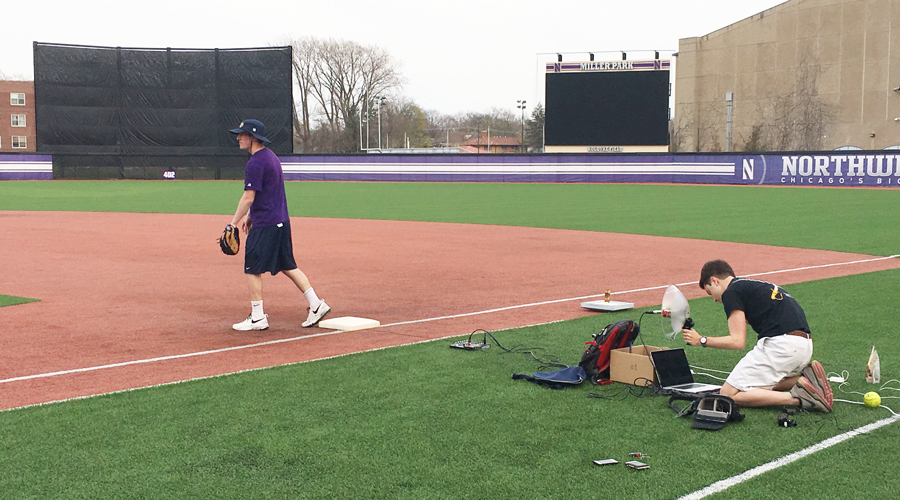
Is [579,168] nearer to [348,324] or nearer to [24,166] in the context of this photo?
[24,166]

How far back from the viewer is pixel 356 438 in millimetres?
5609

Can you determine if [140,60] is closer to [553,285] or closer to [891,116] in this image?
[553,285]

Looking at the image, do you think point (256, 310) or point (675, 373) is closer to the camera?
point (675, 373)

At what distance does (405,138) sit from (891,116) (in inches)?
2432

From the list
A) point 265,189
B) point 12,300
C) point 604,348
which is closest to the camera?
point 604,348

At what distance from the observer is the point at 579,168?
2016 inches

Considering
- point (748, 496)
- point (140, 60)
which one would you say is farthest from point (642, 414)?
point (140, 60)

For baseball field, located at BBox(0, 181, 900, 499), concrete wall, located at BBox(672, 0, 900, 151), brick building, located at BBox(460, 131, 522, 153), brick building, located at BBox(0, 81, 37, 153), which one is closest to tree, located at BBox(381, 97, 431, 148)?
brick building, located at BBox(460, 131, 522, 153)

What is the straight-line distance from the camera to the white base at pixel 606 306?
10281 mm

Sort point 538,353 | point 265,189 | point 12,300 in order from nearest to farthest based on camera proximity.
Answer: point 538,353 < point 265,189 < point 12,300

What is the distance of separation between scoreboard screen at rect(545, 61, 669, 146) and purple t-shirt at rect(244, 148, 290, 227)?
46088 millimetres

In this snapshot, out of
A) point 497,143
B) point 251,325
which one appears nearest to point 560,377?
point 251,325

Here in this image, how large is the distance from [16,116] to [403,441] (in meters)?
119

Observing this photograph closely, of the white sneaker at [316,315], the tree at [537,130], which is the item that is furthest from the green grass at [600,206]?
the tree at [537,130]
